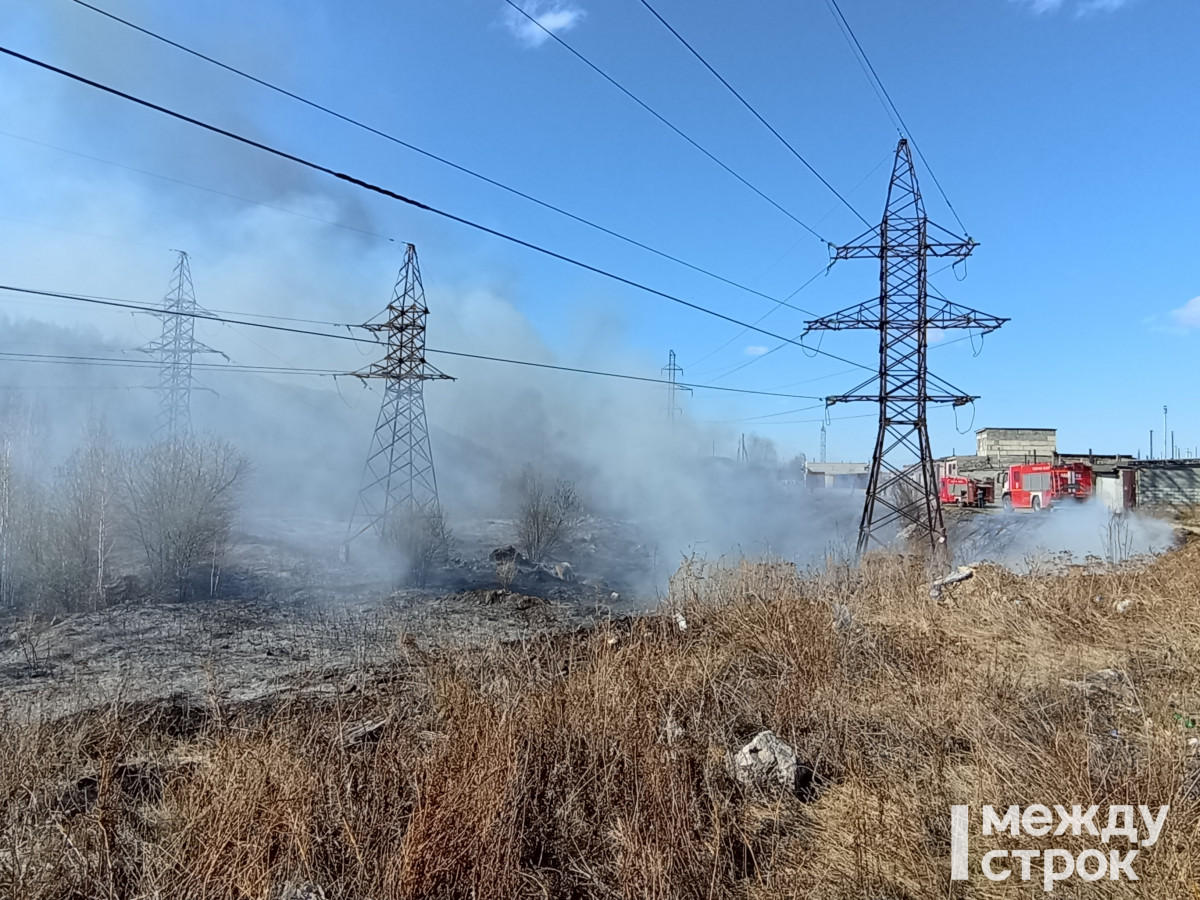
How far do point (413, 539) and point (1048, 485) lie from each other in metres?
27.7

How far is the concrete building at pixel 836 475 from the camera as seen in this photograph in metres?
67.0

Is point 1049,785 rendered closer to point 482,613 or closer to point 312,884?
point 312,884

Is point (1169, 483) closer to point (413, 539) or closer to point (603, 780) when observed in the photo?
point (413, 539)

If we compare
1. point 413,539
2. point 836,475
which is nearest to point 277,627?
point 413,539

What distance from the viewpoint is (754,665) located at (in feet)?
21.3

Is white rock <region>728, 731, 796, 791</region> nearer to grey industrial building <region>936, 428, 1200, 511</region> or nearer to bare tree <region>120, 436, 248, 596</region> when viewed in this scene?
bare tree <region>120, 436, 248, 596</region>

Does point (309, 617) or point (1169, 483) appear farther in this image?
point (1169, 483)

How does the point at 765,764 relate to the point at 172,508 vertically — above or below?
below

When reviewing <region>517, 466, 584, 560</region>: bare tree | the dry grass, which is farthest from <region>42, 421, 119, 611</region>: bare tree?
<region>517, 466, 584, 560</region>: bare tree

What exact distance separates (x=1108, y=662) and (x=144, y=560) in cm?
1643

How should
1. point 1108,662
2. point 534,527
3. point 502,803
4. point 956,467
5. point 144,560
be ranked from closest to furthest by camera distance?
point 502,803 → point 1108,662 → point 144,560 → point 534,527 → point 956,467

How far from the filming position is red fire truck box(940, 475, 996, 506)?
115 feet

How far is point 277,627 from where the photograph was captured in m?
10.8

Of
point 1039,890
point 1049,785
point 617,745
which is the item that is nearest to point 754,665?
point 617,745
